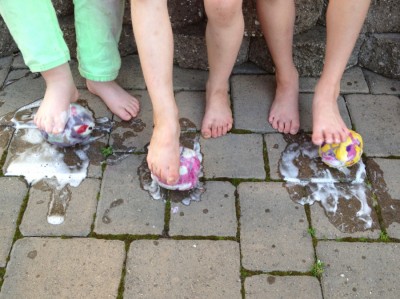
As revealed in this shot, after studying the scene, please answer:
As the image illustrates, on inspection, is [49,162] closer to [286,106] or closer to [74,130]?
[74,130]

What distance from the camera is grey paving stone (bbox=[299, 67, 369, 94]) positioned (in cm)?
212

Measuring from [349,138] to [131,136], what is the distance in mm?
862

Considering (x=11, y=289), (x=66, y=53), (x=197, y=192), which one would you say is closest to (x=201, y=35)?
(x=66, y=53)

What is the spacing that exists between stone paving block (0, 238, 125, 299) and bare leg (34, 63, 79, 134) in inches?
17.6

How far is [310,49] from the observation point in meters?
2.14

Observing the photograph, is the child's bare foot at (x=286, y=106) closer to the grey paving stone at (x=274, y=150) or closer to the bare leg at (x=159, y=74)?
the grey paving stone at (x=274, y=150)

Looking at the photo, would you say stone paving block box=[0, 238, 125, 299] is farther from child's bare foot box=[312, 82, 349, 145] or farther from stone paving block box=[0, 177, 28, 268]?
child's bare foot box=[312, 82, 349, 145]

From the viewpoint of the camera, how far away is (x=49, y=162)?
1834mm

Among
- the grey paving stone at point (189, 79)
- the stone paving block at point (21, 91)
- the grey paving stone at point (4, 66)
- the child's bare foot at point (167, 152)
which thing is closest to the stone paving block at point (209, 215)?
the child's bare foot at point (167, 152)

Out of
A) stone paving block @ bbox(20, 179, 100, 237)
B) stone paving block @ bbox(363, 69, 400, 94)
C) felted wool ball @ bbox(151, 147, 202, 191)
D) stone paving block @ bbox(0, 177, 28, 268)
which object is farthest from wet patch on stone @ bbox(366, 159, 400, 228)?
stone paving block @ bbox(0, 177, 28, 268)

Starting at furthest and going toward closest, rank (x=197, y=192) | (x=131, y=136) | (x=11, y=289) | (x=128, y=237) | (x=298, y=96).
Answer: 1. (x=298, y=96)
2. (x=131, y=136)
3. (x=197, y=192)
4. (x=128, y=237)
5. (x=11, y=289)

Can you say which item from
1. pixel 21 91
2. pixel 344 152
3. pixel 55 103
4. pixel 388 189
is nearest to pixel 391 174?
pixel 388 189

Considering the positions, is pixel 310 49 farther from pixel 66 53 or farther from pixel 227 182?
pixel 66 53

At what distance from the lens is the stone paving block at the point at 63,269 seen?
1484 millimetres
